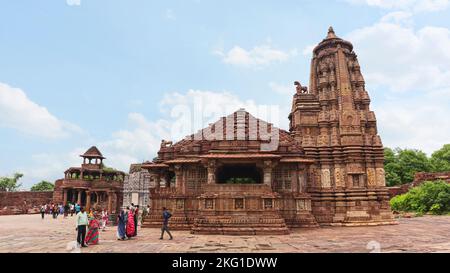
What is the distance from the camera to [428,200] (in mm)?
30734

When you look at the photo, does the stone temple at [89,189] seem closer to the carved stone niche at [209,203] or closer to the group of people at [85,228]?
the carved stone niche at [209,203]

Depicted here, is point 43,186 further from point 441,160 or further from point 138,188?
point 441,160

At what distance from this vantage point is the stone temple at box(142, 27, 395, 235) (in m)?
16.0

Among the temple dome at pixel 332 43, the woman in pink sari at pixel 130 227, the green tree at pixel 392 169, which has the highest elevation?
the temple dome at pixel 332 43

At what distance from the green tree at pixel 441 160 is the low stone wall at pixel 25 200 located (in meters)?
60.8

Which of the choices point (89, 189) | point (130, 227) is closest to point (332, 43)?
point (130, 227)

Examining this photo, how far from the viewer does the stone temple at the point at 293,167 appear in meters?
16.0

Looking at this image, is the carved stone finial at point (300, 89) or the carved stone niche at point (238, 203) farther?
the carved stone finial at point (300, 89)

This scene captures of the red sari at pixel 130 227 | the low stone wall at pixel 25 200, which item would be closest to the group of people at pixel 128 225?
the red sari at pixel 130 227

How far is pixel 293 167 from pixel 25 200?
41.9 metres

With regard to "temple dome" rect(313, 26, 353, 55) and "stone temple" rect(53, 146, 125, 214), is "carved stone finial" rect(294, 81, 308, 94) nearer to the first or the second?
"temple dome" rect(313, 26, 353, 55)
